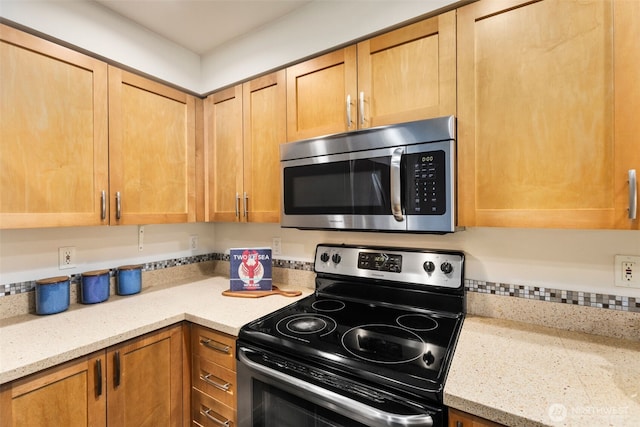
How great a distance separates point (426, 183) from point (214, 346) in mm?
1160

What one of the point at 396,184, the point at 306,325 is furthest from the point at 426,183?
the point at 306,325

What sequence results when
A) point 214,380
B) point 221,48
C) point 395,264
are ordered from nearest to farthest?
1. point 214,380
2. point 395,264
3. point 221,48

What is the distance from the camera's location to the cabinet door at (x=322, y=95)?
55.1 inches

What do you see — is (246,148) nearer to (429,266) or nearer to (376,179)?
(376,179)

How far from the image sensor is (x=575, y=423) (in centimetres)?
69

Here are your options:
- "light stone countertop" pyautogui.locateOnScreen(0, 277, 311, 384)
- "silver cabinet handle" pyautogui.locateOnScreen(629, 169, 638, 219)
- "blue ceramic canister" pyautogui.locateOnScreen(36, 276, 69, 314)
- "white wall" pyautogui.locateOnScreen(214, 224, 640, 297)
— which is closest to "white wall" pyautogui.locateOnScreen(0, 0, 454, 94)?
"silver cabinet handle" pyautogui.locateOnScreen(629, 169, 638, 219)

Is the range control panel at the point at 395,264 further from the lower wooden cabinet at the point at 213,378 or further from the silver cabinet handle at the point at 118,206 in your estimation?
the silver cabinet handle at the point at 118,206

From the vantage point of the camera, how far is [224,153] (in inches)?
74.6

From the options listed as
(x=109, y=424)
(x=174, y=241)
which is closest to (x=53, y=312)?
(x=109, y=424)

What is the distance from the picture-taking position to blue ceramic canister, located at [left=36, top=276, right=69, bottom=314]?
1412 millimetres

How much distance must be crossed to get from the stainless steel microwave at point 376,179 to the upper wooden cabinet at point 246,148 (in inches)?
5.9

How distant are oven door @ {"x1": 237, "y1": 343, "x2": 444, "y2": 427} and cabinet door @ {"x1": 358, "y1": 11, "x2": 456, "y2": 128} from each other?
1.01 metres

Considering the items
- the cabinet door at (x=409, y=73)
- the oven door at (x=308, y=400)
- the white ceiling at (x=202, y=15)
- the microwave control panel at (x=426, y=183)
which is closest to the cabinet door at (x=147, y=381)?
the oven door at (x=308, y=400)

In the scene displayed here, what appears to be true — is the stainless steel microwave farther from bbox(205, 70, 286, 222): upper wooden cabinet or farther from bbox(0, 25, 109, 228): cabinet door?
bbox(0, 25, 109, 228): cabinet door
